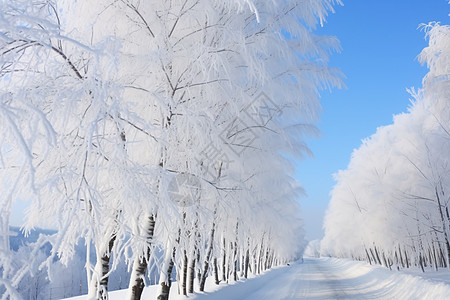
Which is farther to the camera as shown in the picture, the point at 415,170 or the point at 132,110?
the point at 415,170

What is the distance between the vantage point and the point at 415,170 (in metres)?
21.4

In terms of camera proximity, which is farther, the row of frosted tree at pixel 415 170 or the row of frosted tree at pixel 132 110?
the row of frosted tree at pixel 415 170

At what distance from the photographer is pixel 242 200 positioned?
7.52 metres

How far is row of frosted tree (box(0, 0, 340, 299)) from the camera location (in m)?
2.74

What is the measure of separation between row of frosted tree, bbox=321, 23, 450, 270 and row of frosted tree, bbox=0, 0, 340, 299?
5051 millimetres

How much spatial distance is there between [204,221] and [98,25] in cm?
376

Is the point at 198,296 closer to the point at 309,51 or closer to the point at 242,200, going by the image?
the point at 242,200

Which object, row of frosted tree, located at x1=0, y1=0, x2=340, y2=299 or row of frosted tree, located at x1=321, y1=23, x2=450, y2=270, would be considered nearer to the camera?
row of frosted tree, located at x1=0, y1=0, x2=340, y2=299

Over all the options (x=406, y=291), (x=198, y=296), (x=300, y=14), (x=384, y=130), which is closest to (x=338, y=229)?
(x=384, y=130)

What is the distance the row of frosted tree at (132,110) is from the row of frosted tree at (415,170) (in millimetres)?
5051

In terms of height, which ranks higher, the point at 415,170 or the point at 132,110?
the point at 415,170

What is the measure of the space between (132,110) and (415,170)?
2198 cm

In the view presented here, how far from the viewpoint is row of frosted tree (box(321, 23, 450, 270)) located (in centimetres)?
995

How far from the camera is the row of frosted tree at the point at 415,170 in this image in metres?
9.95
